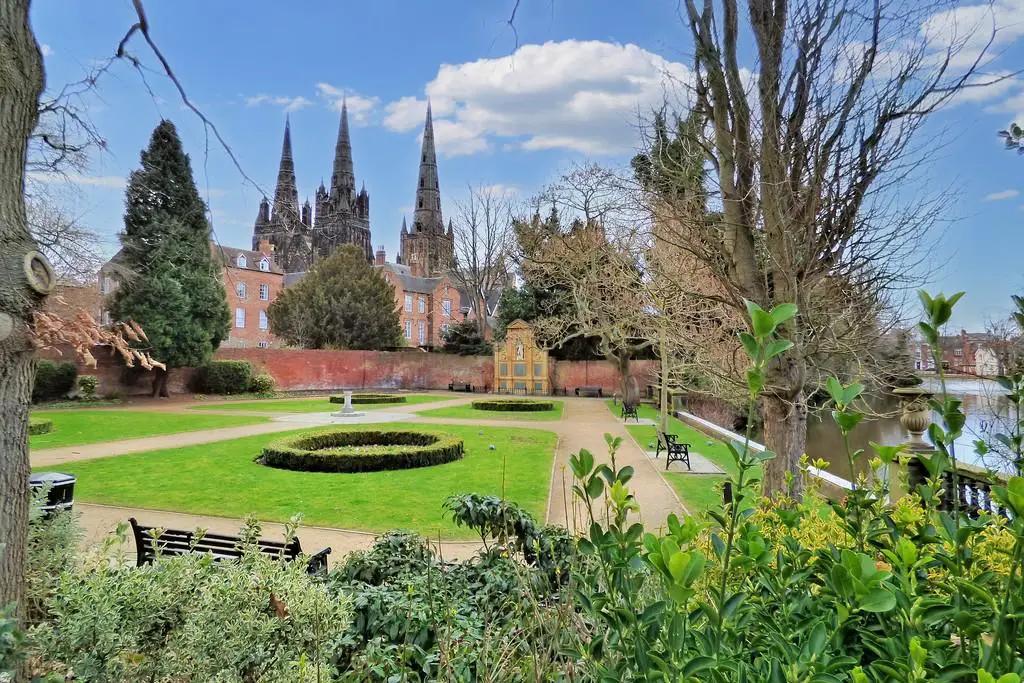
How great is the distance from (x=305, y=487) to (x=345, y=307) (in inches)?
1190

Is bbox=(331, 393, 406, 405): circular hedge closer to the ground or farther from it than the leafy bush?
closer to the ground

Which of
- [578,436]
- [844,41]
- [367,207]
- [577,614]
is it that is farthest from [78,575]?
[367,207]

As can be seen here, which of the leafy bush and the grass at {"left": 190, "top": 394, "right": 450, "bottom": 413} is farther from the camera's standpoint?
the grass at {"left": 190, "top": 394, "right": 450, "bottom": 413}

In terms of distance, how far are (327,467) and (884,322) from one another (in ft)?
32.2

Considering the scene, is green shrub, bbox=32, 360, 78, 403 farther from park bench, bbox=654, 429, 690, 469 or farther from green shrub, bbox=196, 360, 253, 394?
park bench, bbox=654, 429, 690, 469

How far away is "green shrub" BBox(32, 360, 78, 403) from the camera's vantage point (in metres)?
22.8

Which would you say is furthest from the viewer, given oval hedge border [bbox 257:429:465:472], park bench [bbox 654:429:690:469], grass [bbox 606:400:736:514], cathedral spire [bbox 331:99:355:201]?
cathedral spire [bbox 331:99:355:201]

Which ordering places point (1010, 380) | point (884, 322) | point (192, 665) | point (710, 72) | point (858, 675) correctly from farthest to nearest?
point (884, 322) < point (710, 72) < point (192, 665) < point (1010, 380) < point (858, 675)

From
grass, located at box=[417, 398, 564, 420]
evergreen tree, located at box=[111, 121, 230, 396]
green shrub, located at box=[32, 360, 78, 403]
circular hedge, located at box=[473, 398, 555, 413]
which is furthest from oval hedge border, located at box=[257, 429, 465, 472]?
green shrub, located at box=[32, 360, 78, 403]

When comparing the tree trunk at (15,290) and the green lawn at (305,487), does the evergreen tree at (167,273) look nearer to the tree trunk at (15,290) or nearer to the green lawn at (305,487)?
the green lawn at (305,487)

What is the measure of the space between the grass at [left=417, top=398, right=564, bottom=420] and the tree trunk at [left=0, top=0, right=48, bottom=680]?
17.7m

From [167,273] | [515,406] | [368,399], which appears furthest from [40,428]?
[515,406]

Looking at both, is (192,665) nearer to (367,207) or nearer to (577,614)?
(577,614)

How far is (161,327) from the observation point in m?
24.7
